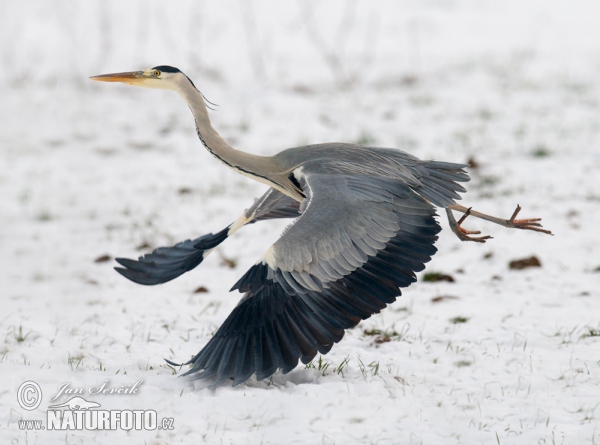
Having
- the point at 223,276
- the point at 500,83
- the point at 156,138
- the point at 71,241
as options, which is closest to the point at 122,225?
the point at 71,241

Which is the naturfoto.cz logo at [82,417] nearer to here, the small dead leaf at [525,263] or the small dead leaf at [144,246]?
the small dead leaf at [144,246]

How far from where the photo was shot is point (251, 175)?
4.82m

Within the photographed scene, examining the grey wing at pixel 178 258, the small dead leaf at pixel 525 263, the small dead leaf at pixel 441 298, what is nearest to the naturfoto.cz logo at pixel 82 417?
the grey wing at pixel 178 258

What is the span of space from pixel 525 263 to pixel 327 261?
8.16ft

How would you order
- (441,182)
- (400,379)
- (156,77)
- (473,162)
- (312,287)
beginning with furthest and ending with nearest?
1. (473,162)
2. (156,77)
3. (441,182)
4. (400,379)
5. (312,287)

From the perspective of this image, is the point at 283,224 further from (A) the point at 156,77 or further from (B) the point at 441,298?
(A) the point at 156,77

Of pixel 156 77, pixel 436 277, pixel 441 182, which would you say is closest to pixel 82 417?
pixel 156 77

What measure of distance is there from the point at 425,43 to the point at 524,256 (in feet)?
34.7

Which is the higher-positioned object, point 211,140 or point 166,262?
point 211,140

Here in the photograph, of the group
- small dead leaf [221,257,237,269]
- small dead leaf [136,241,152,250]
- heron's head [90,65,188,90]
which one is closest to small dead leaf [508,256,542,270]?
small dead leaf [221,257,237,269]

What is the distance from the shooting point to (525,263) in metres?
5.89

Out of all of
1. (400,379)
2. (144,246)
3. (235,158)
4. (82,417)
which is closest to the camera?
(82,417)

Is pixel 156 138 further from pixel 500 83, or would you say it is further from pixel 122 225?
pixel 500 83

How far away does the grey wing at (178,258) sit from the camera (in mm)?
4754
